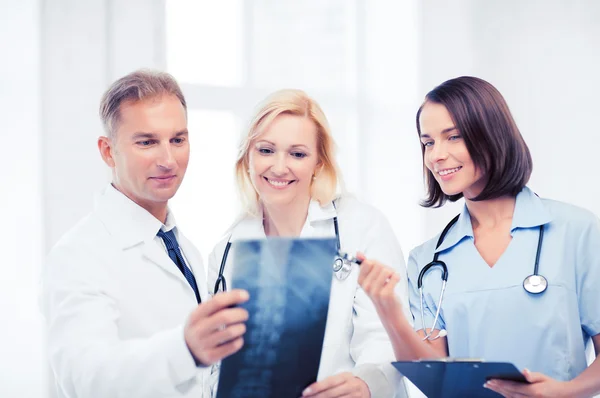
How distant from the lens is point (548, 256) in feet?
5.90

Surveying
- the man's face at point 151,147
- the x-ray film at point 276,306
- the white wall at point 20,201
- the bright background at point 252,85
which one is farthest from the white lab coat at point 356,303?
the white wall at point 20,201

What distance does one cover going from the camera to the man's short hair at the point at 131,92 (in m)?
1.56

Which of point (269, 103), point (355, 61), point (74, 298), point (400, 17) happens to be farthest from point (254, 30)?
point (74, 298)

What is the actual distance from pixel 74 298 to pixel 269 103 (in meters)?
0.83

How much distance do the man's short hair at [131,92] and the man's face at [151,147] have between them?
0.01 metres

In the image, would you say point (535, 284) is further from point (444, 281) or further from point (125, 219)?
point (125, 219)

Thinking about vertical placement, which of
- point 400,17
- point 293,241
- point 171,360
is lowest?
point 171,360

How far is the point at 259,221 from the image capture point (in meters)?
2.05

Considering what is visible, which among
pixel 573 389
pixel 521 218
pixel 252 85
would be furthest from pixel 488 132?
pixel 252 85

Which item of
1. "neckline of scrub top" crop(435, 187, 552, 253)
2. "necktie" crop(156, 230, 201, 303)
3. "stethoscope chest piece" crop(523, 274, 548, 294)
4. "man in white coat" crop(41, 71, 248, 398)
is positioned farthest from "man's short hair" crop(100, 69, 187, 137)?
"stethoscope chest piece" crop(523, 274, 548, 294)

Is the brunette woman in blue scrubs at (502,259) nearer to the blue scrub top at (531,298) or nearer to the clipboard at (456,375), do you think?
the blue scrub top at (531,298)

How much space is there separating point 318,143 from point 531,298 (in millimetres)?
709

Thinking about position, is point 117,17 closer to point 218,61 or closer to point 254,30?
point 218,61

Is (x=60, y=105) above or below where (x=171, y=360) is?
above
